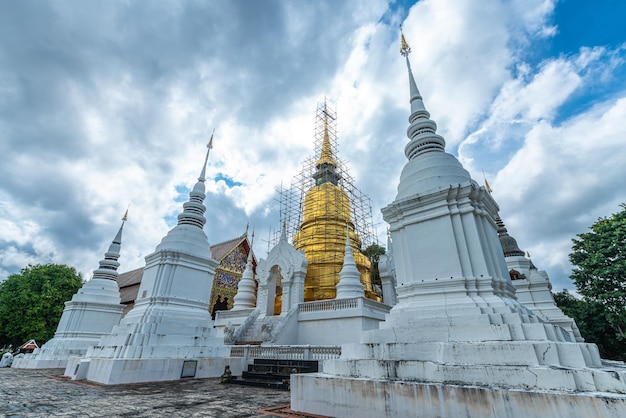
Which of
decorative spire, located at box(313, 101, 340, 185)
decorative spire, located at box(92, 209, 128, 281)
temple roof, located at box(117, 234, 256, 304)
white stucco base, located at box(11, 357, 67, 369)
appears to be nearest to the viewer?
white stucco base, located at box(11, 357, 67, 369)

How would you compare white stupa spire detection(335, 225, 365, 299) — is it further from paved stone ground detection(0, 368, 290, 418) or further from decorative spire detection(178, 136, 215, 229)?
paved stone ground detection(0, 368, 290, 418)

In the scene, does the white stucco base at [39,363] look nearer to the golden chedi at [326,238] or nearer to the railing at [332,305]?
the railing at [332,305]

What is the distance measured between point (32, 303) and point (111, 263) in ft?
34.7

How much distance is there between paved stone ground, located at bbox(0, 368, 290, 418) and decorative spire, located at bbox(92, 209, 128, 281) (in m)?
10.1

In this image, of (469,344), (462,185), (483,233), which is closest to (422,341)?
(469,344)

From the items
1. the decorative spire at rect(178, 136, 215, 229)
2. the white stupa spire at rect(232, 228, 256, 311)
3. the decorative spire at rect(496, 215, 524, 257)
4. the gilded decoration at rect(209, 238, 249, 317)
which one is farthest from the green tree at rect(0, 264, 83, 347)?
the decorative spire at rect(496, 215, 524, 257)

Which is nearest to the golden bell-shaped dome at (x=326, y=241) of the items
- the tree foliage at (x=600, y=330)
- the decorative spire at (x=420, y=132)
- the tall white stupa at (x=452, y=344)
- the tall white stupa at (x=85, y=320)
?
the tall white stupa at (x=85, y=320)

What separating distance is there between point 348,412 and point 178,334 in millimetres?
7421

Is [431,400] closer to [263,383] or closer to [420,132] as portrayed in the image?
[420,132]

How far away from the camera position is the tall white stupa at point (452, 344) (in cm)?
291

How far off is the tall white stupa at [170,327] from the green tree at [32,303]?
16.3 m

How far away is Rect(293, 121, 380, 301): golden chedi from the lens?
1717 centimetres

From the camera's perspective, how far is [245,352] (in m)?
10.6

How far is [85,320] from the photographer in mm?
14391
